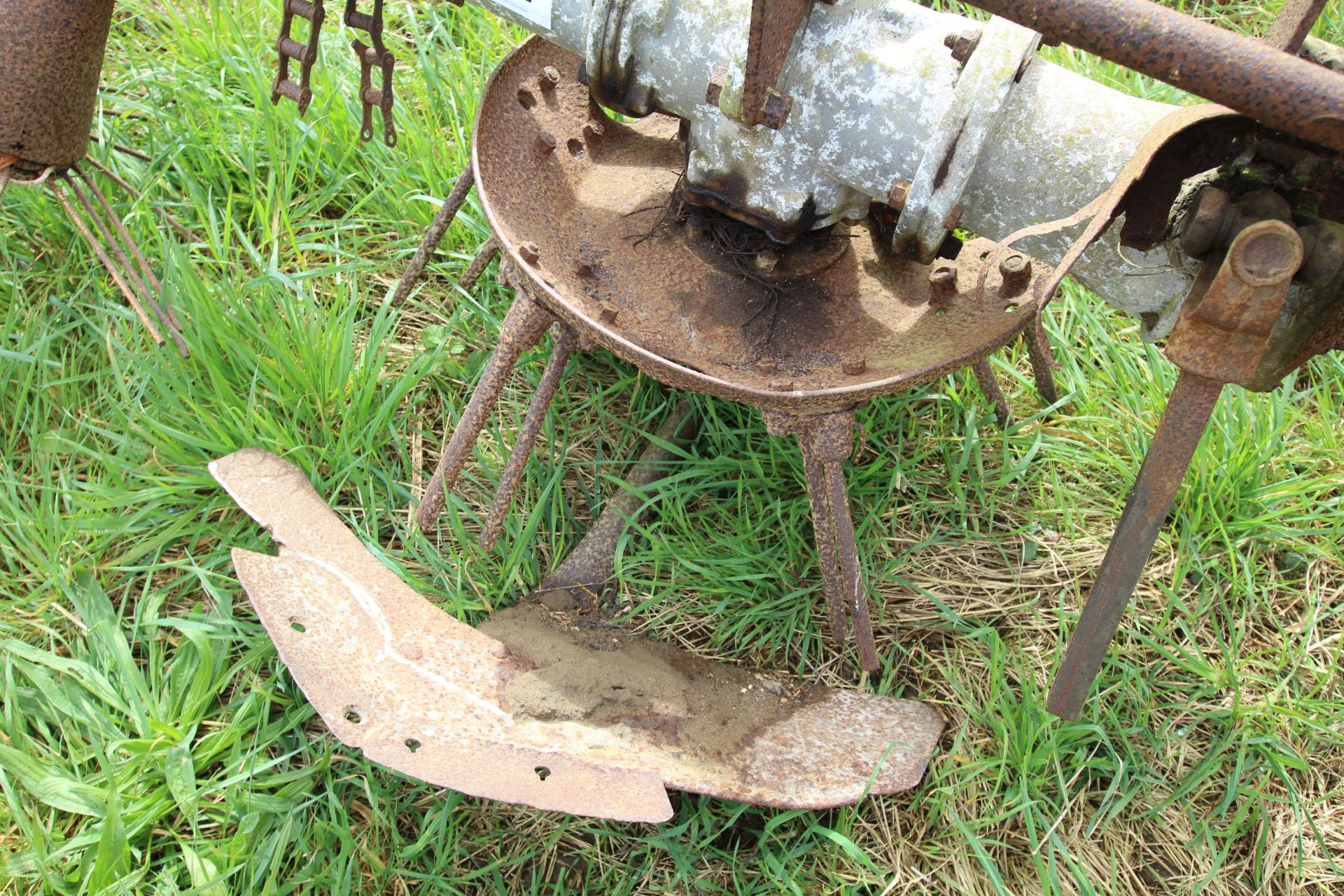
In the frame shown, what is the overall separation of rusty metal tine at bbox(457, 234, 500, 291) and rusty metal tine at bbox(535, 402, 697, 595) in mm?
587

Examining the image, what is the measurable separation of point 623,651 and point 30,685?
1163 millimetres

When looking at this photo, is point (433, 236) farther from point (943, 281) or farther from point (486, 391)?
point (943, 281)

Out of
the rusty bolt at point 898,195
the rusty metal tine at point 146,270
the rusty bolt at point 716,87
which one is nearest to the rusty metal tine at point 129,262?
the rusty metal tine at point 146,270

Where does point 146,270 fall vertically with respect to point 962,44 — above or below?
below

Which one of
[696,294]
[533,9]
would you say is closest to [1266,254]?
[696,294]

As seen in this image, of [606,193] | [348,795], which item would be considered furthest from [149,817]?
[606,193]

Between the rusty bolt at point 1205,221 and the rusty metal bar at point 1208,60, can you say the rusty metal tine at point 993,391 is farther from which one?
the rusty metal bar at point 1208,60

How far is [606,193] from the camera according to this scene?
7.22 feet

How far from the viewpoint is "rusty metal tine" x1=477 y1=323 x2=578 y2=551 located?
6.71 feet

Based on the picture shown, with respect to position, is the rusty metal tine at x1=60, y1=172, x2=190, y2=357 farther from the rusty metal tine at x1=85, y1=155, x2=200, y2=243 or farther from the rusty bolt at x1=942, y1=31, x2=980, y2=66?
the rusty bolt at x1=942, y1=31, x2=980, y2=66

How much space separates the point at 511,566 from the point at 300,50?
1.10m

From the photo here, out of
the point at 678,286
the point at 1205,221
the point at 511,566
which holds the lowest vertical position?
the point at 511,566

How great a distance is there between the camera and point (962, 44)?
5.41 feet

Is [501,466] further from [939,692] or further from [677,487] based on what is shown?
[939,692]
